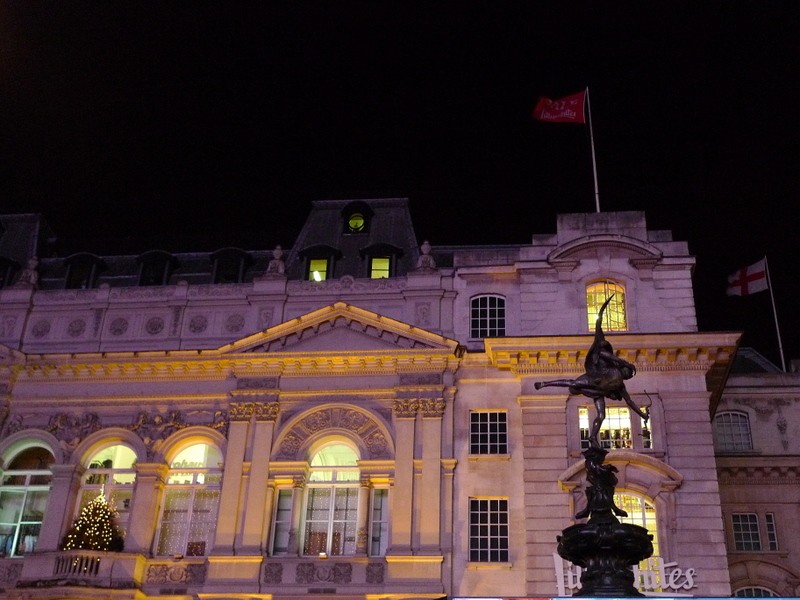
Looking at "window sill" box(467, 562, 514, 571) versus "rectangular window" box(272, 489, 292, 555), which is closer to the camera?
"window sill" box(467, 562, 514, 571)

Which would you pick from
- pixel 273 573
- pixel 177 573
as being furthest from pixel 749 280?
pixel 177 573

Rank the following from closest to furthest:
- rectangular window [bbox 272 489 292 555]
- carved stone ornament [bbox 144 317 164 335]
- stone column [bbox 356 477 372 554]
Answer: stone column [bbox 356 477 372 554]
rectangular window [bbox 272 489 292 555]
carved stone ornament [bbox 144 317 164 335]

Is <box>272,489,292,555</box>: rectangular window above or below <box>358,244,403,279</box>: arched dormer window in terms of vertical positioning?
below

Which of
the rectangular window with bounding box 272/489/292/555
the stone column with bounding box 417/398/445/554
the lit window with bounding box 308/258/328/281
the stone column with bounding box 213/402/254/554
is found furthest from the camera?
the lit window with bounding box 308/258/328/281

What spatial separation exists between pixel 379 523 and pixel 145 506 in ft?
28.0

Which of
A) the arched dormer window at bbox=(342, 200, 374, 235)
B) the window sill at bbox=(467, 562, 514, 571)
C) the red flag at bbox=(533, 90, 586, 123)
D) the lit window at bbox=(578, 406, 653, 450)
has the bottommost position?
the window sill at bbox=(467, 562, 514, 571)

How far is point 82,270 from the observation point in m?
41.6

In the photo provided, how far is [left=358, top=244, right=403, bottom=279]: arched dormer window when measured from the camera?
39031mm

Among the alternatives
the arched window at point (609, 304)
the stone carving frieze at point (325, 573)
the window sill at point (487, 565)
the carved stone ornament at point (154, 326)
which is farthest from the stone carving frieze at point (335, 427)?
the arched window at point (609, 304)

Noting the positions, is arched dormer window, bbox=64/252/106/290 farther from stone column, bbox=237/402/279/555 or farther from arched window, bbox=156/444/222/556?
stone column, bbox=237/402/279/555

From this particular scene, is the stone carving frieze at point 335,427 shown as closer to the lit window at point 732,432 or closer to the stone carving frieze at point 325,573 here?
the stone carving frieze at point 325,573

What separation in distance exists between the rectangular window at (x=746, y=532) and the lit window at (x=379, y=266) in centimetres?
1757

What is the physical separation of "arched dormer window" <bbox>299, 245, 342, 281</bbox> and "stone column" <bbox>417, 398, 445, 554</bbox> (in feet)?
26.5

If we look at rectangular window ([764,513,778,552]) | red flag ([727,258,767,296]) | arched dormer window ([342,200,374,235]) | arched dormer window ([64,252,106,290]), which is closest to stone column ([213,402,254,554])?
arched dormer window ([342,200,374,235])
